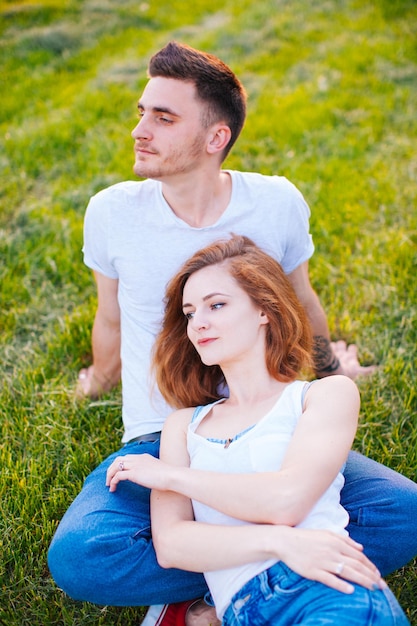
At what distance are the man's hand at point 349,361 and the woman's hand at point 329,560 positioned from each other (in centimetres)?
141

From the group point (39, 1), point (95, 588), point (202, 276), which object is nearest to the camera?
point (95, 588)

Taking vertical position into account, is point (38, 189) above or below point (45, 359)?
above

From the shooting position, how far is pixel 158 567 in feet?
7.15

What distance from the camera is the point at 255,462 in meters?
2.14

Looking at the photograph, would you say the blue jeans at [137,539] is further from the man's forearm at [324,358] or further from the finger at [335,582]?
the man's forearm at [324,358]

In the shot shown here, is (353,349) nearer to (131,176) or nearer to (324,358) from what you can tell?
(324,358)

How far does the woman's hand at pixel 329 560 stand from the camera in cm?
181

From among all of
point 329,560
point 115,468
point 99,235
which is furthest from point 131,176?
point 329,560

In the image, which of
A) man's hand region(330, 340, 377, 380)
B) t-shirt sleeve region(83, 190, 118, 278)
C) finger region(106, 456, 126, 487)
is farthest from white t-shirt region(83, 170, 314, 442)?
man's hand region(330, 340, 377, 380)

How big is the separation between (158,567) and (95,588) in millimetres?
216

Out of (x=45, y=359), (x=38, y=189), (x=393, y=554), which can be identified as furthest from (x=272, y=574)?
(x=38, y=189)

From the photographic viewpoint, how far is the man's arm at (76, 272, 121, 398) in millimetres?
2945

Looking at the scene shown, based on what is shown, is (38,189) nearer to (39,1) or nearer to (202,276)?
(202,276)

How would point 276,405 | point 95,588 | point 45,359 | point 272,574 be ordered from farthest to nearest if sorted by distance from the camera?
1. point 45,359
2. point 276,405
3. point 95,588
4. point 272,574
